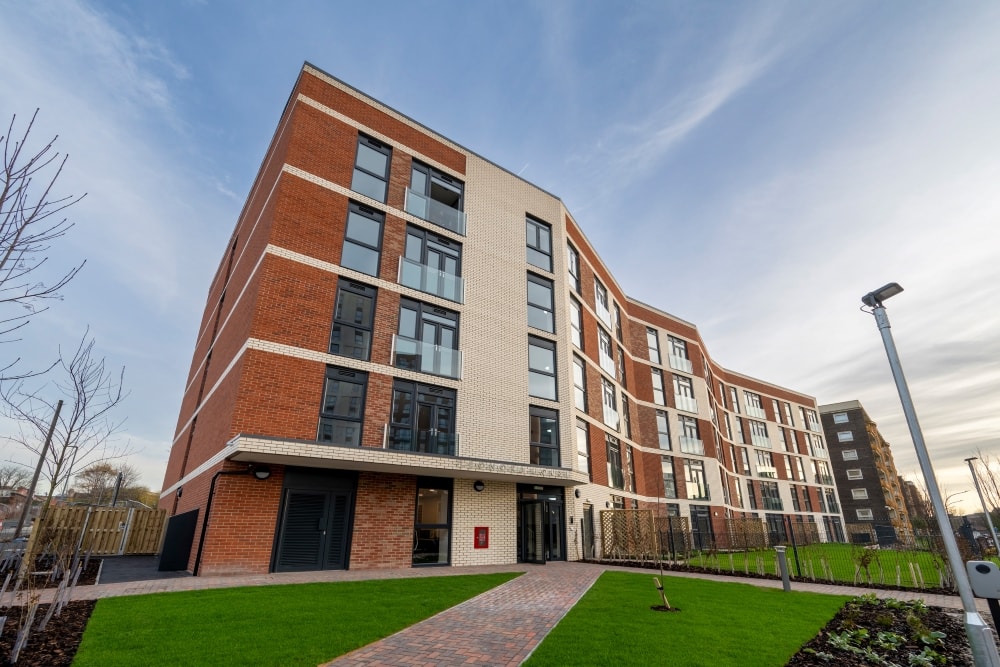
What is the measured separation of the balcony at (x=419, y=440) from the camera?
45.6 feet

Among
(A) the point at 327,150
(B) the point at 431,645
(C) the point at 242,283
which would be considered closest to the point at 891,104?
(B) the point at 431,645

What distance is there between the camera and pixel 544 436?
17.7m

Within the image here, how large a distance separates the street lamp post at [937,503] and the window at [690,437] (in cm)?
2569

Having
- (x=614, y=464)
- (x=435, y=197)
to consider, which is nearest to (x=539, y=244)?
(x=435, y=197)

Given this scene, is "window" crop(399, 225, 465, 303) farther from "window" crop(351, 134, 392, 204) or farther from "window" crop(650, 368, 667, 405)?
"window" crop(650, 368, 667, 405)

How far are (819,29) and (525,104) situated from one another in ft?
29.9

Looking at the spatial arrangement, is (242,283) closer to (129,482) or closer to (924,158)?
(924,158)

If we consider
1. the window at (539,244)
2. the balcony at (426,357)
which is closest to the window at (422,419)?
the balcony at (426,357)

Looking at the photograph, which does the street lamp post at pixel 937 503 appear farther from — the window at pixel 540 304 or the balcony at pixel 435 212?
the balcony at pixel 435 212

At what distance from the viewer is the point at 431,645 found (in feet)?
18.9

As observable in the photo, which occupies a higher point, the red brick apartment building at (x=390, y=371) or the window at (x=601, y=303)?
the window at (x=601, y=303)

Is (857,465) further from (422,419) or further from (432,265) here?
(422,419)

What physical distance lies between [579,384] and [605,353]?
4982 mm

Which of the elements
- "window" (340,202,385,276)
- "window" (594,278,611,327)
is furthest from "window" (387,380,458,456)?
"window" (594,278,611,327)
